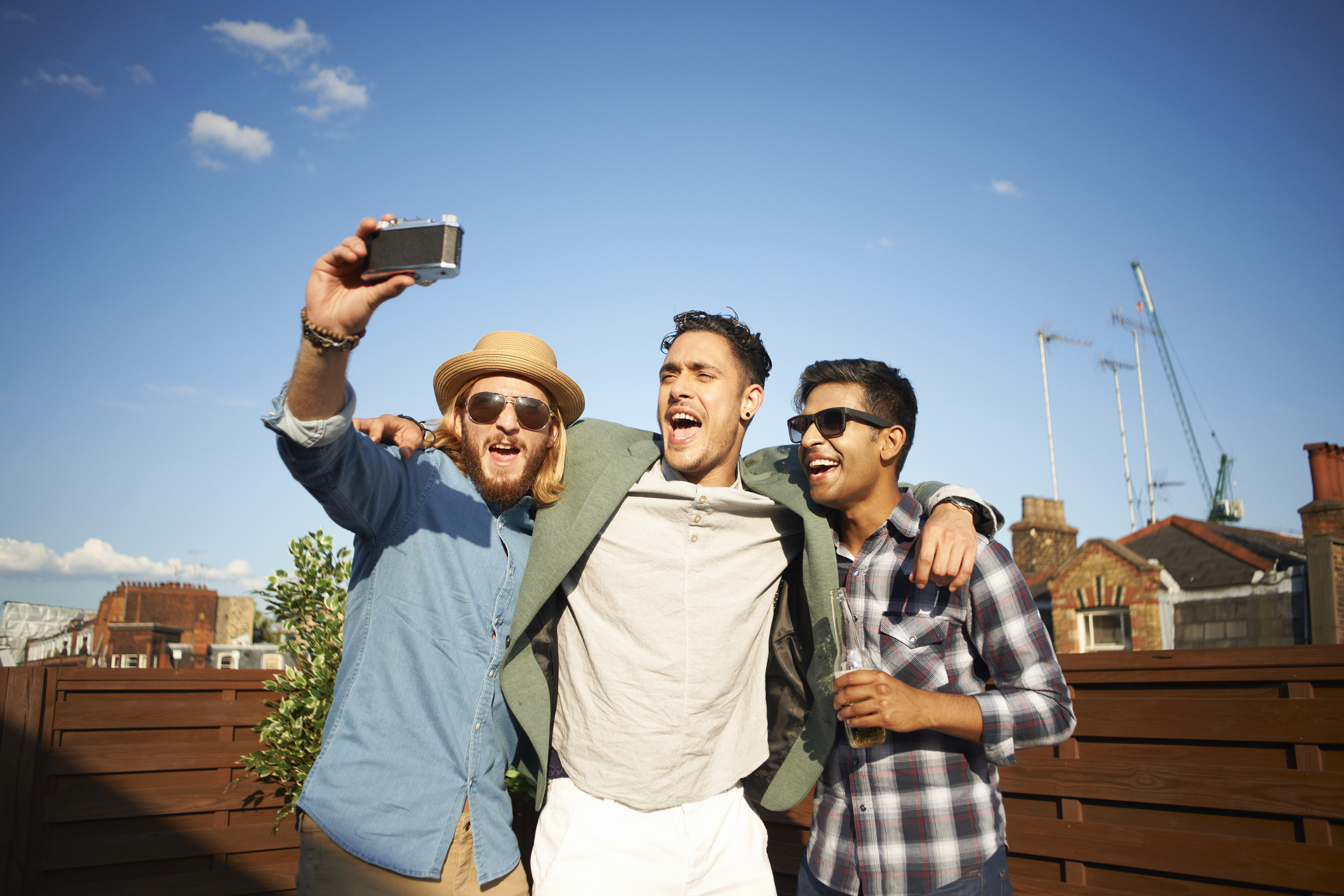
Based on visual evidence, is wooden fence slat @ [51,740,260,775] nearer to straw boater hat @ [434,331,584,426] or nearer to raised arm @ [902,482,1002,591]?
straw boater hat @ [434,331,584,426]

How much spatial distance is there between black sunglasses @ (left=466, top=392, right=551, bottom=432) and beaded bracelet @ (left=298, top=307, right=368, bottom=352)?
2.46 feet

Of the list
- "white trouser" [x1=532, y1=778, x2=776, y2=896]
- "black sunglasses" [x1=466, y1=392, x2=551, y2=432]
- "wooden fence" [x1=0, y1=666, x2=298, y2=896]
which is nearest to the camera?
"white trouser" [x1=532, y1=778, x2=776, y2=896]

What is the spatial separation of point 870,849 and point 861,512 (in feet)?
3.40

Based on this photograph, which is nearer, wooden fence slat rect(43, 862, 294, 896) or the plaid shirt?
the plaid shirt

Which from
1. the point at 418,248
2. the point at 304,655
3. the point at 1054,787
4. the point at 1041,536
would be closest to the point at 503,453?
the point at 418,248

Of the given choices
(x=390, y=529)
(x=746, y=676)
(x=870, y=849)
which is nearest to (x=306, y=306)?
(x=390, y=529)

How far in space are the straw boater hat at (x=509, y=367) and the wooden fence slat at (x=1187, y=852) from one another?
3046mm

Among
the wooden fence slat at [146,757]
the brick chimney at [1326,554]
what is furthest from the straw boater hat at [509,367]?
the brick chimney at [1326,554]

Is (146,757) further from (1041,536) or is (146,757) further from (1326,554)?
(1041,536)

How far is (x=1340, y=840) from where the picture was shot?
10.3 feet

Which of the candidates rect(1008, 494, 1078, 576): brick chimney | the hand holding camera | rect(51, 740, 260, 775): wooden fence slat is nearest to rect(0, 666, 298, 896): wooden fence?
rect(51, 740, 260, 775): wooden fence slat

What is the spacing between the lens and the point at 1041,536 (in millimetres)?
17328

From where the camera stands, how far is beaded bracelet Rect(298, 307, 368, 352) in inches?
74.0

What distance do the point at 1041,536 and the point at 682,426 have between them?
652 inches
